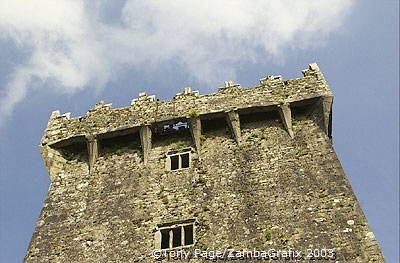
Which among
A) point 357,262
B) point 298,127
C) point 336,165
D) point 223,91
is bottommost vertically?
point 357,262

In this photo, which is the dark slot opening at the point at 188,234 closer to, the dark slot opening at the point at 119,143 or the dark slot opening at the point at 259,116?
the dark slot opening at the point at 119,143

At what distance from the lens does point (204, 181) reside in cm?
1777

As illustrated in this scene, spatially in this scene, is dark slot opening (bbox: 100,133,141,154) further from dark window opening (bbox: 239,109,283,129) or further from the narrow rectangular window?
the narrow rectangular window

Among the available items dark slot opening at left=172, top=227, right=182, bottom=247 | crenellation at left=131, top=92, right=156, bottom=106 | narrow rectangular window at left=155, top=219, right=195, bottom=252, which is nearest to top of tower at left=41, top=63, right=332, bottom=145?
crenellation at left=131, top=92, right=156, bottom=106

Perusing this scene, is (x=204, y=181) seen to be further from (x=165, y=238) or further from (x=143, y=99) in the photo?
(x=143, y=99)

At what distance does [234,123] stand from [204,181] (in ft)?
8.82

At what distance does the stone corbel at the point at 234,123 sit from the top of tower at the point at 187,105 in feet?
0.79

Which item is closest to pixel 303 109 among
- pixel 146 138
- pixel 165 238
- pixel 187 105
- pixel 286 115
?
pixel 286 115

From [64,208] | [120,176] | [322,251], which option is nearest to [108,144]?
[120,176]

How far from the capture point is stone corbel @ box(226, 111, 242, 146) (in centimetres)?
1917

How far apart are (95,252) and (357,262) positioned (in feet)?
24.6

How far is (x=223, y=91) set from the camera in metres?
20.4

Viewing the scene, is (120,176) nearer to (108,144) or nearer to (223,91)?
(108,144)

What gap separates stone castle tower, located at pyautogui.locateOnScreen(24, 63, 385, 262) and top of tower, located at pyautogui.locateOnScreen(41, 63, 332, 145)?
0.04 metres
